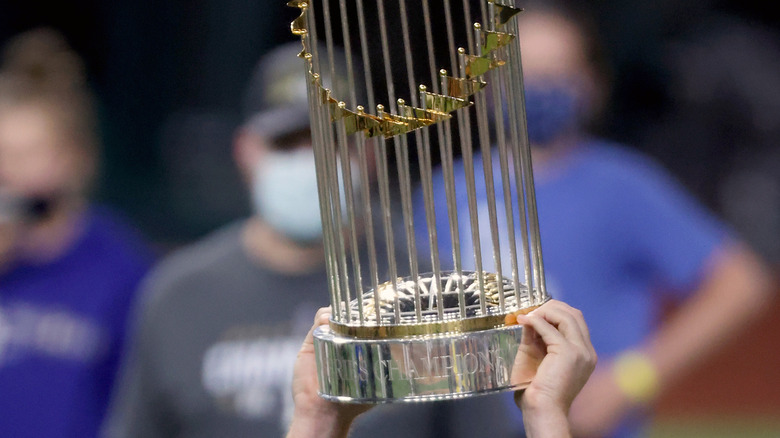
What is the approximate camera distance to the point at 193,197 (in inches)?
132

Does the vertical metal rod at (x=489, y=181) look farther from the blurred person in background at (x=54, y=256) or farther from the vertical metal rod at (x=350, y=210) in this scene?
the blurred person in background at (x=54, y=256)

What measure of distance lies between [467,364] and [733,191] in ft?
7.24

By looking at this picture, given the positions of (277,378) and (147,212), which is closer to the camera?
(277,378)

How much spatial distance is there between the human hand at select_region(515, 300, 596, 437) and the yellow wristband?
1919 millimetres

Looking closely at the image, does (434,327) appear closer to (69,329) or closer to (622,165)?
(622,165)

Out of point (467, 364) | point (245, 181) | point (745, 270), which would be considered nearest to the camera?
point (467, 364)

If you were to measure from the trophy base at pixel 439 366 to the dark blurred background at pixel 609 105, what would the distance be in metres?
2.08

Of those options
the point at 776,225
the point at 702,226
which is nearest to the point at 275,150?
the point at 702,226

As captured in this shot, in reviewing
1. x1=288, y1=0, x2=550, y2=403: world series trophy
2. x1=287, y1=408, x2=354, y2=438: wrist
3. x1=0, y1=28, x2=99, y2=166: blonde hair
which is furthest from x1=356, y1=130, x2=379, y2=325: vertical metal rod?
x1=0, y1=28, x2=99, y2=166: blonde hair

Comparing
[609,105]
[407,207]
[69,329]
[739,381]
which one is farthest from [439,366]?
[69,329]

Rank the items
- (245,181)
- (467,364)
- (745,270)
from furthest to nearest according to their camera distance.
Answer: (245,181) < (745,270) < (467,364)

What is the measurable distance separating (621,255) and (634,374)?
344 millimetres

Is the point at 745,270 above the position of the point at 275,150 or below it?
below

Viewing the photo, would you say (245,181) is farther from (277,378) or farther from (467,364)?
(467,364)
